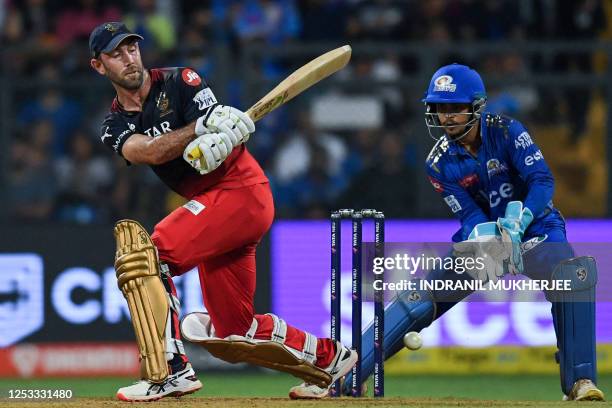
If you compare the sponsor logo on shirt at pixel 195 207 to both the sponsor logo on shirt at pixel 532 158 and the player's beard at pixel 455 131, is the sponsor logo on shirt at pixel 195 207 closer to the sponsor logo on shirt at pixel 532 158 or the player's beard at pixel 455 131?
the player's beard at pixel 455 131

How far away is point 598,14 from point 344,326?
419 cm

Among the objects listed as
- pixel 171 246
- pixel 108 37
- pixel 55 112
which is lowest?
pixel 171 246

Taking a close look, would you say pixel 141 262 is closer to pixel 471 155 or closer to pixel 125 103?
pixel 125 103

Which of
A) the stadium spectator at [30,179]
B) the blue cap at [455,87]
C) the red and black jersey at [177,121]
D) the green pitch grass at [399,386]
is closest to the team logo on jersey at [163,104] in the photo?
the red and black jersey at [177,121]

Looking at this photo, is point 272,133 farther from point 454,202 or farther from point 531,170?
point 531,170

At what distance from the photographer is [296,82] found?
7.20 meters

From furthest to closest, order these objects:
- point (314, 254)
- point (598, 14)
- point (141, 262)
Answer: point (598, 14), point (314, 254), point (141, 262)

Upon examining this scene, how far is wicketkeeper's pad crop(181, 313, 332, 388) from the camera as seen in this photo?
22.5ft

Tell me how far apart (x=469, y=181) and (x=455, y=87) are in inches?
21.3

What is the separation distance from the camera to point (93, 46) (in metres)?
6.80

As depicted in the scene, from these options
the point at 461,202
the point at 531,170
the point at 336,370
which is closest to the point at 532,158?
the point at 531,170

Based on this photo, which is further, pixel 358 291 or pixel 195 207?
pixel 358 291

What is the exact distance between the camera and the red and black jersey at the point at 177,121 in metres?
6.76

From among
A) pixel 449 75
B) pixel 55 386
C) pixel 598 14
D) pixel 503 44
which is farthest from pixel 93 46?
pixel 598 14
